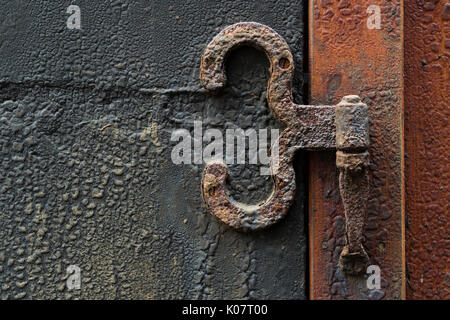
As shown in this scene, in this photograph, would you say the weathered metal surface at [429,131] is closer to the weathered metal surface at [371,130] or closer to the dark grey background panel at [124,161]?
the weathered metal surface at [371,130]

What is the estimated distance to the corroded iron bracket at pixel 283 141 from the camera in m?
0.61

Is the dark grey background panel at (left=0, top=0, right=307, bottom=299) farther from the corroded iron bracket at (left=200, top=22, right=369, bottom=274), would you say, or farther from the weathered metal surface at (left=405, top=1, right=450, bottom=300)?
the weathered metal surface at (left=405, top=1, right=450, bottom=300)

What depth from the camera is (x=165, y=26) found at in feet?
2.17

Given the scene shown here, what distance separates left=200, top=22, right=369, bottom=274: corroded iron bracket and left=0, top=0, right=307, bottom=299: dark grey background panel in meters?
0.02

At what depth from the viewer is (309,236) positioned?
654mm

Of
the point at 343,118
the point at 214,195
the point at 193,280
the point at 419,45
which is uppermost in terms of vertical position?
the point at 419,45

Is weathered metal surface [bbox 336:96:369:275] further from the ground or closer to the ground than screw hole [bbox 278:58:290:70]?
closer to the ground

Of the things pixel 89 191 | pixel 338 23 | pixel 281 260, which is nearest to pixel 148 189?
pixel 89 191

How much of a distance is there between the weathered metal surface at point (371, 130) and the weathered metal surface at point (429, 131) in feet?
0.18

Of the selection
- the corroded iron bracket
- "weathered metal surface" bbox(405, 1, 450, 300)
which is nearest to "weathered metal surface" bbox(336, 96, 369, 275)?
the corroded iron bracket

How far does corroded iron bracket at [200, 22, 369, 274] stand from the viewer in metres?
0.61

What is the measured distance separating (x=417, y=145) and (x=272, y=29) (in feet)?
0.92

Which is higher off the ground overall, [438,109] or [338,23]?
[338,23]

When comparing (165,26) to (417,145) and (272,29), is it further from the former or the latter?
(417,145)
